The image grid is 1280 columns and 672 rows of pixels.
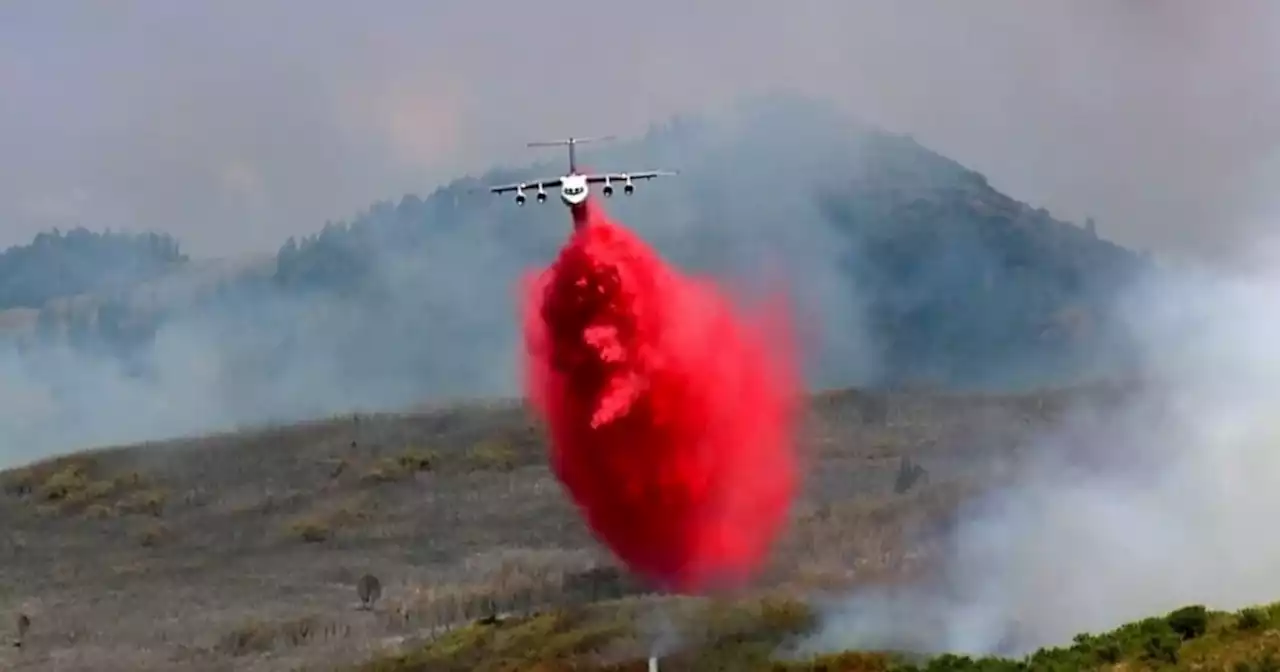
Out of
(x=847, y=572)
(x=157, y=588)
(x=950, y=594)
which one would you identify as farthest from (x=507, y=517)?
(x=950, y=594)

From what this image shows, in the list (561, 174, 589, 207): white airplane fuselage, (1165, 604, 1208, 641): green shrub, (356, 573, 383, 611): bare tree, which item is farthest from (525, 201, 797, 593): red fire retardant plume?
(356, 573, 383, 611): bare tree

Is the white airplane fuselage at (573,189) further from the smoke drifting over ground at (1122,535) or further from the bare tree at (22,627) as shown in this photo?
the bare tree at (22,627)

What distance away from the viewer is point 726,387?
357 ft

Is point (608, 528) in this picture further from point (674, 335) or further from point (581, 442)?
point (674, 335)

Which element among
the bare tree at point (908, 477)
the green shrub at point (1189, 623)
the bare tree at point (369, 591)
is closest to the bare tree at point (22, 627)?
the bare tree at point (369, 591)

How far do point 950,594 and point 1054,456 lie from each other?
171 ft

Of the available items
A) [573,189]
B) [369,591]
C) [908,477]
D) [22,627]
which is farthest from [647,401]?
[22,627]

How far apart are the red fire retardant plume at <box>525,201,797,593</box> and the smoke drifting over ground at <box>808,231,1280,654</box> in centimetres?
1286

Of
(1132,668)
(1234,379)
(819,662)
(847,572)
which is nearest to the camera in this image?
(1132,668)

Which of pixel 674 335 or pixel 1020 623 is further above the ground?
pixel 674 335

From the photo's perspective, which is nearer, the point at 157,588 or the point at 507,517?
the point at 157,588

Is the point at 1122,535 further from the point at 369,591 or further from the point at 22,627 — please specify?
the point at 22,627

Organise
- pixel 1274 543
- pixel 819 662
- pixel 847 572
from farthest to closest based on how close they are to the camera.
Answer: pixel 847 572 → pixel 1274 543 → pixel 819 662

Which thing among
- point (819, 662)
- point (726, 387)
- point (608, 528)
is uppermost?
point (726, 387)
